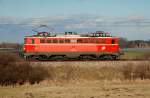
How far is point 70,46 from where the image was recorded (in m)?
49.2

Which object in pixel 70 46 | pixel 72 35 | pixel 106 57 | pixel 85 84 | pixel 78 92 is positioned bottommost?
pixel 85 84

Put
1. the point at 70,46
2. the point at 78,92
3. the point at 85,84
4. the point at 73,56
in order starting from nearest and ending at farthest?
the point at 78,92 → the point at 85,84 → the point at 70,46 → the point at 73,56

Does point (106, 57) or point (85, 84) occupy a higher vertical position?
point (106, 57)

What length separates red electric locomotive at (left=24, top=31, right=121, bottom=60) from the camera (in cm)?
4897

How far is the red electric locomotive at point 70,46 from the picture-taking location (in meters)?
49.0

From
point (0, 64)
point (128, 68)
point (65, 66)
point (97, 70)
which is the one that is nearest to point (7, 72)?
point (0, 64)

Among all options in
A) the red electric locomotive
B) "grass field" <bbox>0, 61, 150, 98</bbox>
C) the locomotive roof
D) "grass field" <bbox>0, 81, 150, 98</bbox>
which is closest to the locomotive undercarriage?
the red electric locomotive

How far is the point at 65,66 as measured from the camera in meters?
37.6

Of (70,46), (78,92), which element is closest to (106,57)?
(70,46)

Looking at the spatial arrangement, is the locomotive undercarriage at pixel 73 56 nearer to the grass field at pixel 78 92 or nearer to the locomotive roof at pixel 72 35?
the locomotive roof at pixel 72 35

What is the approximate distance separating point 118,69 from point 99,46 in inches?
483

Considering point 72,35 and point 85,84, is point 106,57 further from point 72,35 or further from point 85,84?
point 85,84

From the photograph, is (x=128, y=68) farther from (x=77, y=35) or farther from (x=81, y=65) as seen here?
(x=77, y=35)

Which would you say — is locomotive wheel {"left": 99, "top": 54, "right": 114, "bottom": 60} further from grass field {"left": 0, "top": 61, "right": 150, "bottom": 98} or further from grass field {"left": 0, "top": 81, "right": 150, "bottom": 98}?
grass field {"left": 0, "top": 81, "right": 150, "bottom": 98}
